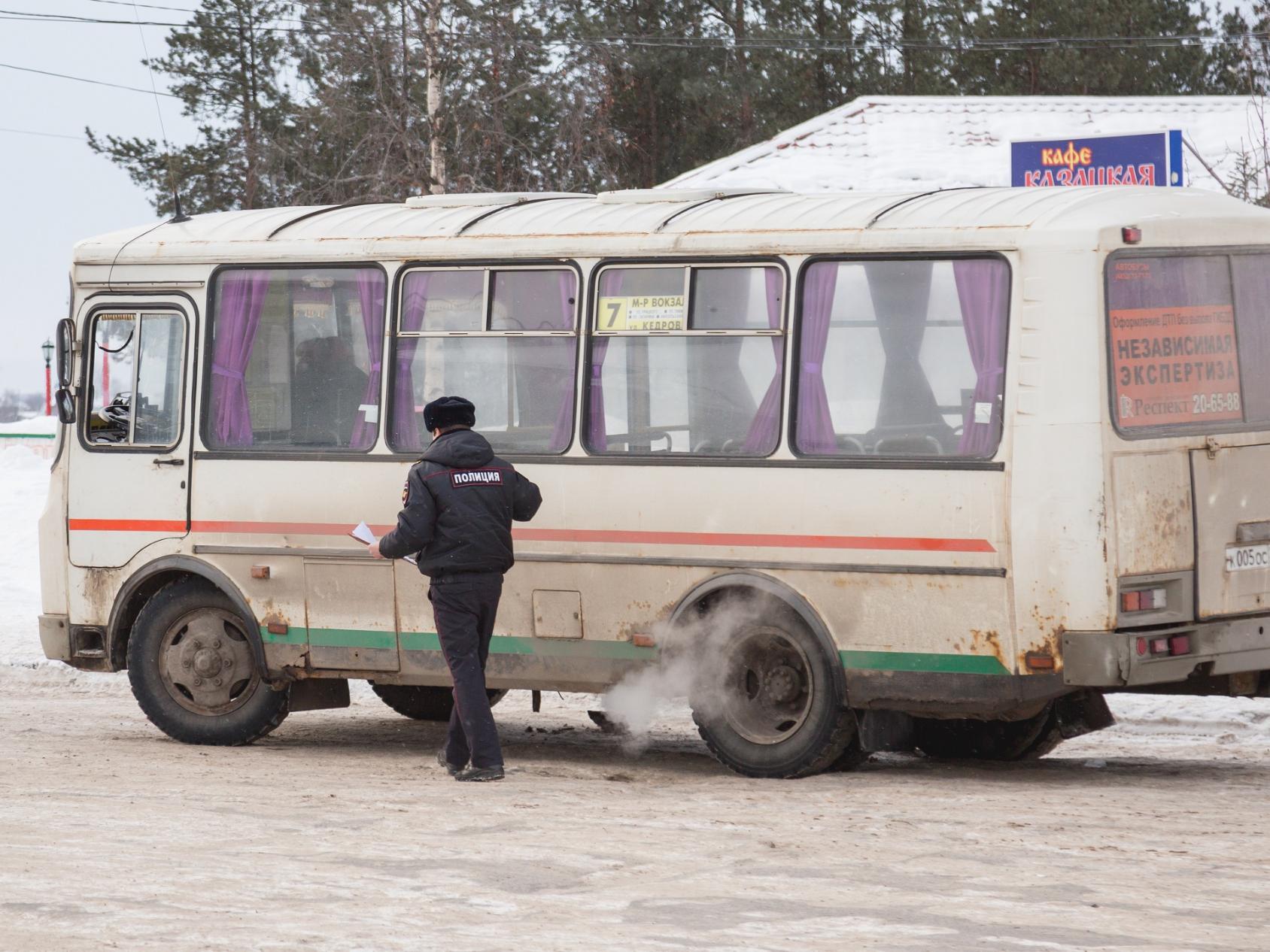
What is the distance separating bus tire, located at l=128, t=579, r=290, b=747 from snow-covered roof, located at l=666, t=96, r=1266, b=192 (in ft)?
48.3

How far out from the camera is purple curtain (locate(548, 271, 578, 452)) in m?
10.0

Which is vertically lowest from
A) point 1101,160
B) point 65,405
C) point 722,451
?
point 722,451

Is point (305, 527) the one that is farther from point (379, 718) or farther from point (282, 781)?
point (379, 718)

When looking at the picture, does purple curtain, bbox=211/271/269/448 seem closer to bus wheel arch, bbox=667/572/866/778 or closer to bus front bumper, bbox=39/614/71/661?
bus front bumper, bbox=39/614/71/661

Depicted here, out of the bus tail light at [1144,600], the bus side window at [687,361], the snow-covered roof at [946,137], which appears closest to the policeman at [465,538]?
the bus side window at [687,361]

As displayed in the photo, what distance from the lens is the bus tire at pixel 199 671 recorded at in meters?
11.1

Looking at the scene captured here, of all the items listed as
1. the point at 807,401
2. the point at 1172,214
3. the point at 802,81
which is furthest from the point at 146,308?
the point at 802,81

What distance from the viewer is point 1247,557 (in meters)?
9.12

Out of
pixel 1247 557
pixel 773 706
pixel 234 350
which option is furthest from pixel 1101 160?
pixel 773 706

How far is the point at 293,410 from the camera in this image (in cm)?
1077

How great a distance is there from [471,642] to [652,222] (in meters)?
2.24

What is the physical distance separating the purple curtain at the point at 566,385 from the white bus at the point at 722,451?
14 mm

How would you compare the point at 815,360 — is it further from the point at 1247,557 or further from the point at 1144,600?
→ the point at 1247,557

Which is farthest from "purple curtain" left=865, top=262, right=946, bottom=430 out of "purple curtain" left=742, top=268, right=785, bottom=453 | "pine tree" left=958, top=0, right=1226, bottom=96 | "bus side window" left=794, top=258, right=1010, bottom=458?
"pine tree" left=958, top=0, right=1226, bottom=96
